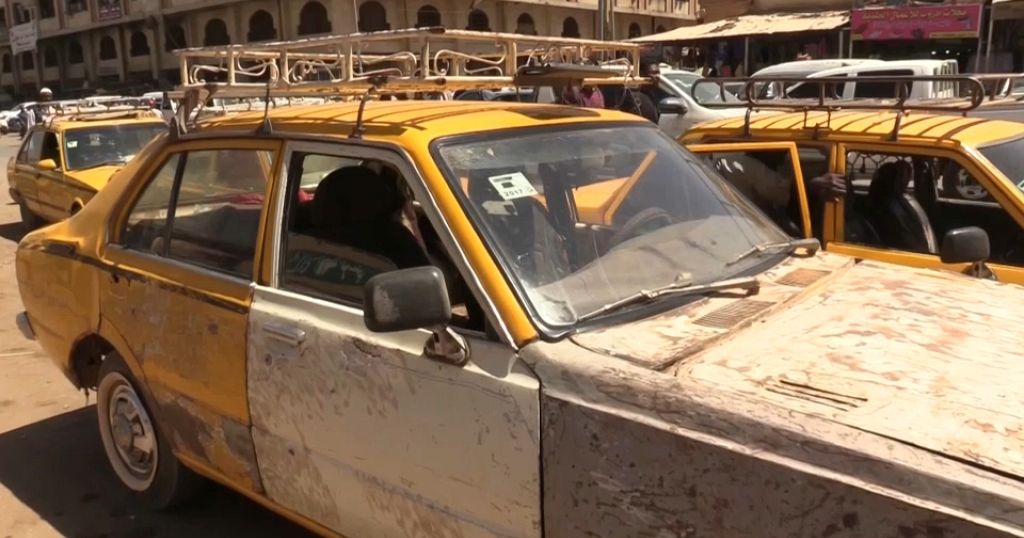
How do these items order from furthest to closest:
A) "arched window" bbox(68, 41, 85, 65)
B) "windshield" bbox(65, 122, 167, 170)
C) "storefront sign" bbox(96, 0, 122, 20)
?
1. "arched window" bbox(68, 41, 85, 65)
2. "storefront sign" bbox(96, 0, 122, 20)
3. "windshield" bbox(65, 122, 167, 170)

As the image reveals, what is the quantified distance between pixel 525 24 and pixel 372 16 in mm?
8917

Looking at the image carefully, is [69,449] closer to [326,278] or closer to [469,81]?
[326,278]

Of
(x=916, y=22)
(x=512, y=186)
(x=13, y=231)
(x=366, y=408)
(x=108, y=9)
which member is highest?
(x=108, y=9)

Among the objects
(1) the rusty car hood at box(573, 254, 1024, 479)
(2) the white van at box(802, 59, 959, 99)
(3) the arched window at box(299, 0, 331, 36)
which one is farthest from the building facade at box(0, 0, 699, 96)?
(1) the rusty car hood at box(573, 254, 1024, 479)

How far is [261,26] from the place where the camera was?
43.0 metres

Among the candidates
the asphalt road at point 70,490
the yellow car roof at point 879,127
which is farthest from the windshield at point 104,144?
the yellow car roof at point 879,127

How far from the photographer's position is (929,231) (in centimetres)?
484

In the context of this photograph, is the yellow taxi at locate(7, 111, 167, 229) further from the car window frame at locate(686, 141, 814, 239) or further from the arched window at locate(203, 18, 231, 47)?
the arched window at locate(203, 18, 231, 47)

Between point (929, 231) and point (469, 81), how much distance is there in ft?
8.81

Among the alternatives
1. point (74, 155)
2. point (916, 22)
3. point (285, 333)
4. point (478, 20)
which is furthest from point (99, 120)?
point (478, 20)

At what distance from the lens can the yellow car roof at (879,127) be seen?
14.9 feet

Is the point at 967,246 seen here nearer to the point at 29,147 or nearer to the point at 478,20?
the point at 29,147

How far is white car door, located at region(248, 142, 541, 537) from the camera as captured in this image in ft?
7.82

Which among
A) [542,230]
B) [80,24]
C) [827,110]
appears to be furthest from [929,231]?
[80,24]
